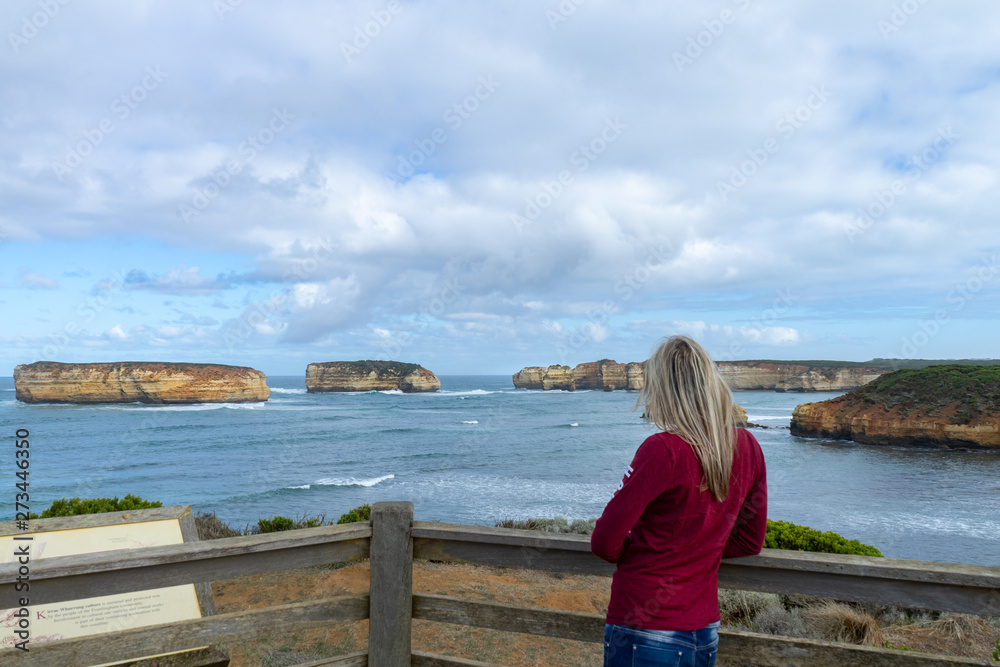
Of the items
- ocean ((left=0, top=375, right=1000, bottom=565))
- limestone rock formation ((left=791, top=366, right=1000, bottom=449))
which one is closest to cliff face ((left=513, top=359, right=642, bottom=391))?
ocean ((left=0, top=375, right=1000, bottom=565))

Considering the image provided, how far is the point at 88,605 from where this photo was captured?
300 cm

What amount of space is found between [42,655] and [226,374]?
78.7 meters

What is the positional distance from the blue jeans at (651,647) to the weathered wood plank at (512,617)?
62 centimetres

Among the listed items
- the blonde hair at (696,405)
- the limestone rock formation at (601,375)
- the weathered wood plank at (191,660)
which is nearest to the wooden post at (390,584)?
the weathered wood plank at (191,660)

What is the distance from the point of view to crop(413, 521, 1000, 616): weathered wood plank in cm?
221

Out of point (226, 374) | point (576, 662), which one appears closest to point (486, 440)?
point (576, 662)

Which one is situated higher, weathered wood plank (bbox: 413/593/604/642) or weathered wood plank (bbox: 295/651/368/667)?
weathered wood plank (bbox: 413/593/604/642)

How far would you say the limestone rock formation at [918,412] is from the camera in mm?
30047

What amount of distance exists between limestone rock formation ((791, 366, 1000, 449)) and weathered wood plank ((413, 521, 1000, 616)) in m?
35.7

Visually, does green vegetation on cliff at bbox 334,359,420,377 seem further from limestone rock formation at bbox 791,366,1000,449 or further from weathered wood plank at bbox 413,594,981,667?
weathered wood plank at bbox 413,594,981,667

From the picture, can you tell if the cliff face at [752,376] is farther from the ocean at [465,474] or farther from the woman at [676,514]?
the woman at [676,514]

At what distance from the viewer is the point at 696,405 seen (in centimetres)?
183

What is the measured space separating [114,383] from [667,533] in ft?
264

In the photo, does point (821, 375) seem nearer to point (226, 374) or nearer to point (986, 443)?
point (986, 443)
